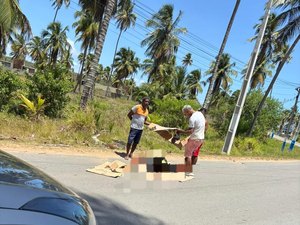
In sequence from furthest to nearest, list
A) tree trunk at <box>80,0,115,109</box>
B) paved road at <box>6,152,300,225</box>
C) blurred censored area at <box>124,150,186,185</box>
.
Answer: tree trunk at <box>80,0,115,109</box>
blurred censored area at <box>124,150,186,185</box>
paved road at <box>6,152,300,225</box>

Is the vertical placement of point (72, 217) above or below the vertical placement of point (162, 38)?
below

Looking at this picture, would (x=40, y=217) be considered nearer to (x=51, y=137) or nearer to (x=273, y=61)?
(x=51, y=137)

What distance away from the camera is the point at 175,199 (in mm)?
6941

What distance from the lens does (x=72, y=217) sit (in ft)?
7.22

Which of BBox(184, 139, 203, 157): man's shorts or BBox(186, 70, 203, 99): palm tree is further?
BBox(186, 70, 203, 99): palm tree

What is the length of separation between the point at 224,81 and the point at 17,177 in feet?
152

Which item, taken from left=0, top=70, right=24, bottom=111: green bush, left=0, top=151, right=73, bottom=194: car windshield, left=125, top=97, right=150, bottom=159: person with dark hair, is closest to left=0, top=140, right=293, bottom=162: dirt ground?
left=125, top=97, right=150, bottom=159: person with dark hair

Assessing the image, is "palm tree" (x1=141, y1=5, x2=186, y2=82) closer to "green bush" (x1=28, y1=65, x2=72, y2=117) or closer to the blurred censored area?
"green bush" (x1=28, y1=65, x2=72, y2=117)

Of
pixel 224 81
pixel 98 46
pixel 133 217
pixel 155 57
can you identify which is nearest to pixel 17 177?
pixel 133 217

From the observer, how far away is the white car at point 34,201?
1931mm

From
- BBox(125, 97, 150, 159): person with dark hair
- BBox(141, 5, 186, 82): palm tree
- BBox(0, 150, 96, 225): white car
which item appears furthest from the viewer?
BBox(141, 5, 186, 82): palm tree

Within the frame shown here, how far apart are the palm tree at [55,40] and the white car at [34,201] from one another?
51.4m

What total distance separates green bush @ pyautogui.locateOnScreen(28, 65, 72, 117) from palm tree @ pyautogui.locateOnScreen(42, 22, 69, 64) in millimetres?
37704

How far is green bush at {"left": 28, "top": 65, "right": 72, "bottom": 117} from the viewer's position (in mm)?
15078
